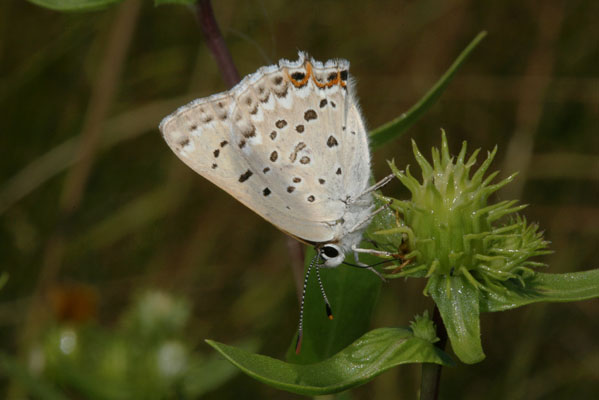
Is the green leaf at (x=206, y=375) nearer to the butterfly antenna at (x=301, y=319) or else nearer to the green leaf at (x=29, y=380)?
the green leaf at (x=29, y=380)

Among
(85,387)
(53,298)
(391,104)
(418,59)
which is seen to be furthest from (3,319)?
(418,59)

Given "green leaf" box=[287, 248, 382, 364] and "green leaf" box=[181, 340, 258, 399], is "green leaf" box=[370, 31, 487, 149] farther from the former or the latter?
"green leaf" box=[181, 340, 258, 399]

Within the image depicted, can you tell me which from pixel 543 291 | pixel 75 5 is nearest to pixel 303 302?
pixel 543 291

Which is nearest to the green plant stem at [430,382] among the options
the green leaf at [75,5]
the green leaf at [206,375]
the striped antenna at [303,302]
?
the striped antenna at [303,302]

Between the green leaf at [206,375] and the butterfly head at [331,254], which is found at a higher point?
the butterfly head at [331,254]

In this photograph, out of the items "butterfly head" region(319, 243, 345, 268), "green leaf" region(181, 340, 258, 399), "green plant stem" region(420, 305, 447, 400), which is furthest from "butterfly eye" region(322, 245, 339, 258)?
"green leaf" region(181, 340, 258, 399)

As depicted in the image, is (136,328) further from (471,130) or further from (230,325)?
(471,130)
